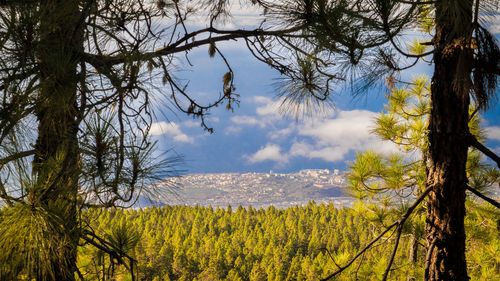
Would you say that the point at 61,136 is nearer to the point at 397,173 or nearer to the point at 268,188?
the point at 397,173

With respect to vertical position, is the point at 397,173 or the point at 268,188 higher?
the point at 268,188

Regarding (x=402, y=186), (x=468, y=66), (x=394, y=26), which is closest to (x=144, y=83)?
(x=394, y=26)

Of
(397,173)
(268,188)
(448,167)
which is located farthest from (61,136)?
(268,188)

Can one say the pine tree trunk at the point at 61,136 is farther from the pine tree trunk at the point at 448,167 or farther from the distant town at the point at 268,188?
the distant town at the point at 268,188

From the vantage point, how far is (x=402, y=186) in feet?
12.6

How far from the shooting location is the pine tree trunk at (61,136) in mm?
1295

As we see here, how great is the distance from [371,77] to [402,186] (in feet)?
7.13

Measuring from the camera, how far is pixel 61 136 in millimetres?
1457

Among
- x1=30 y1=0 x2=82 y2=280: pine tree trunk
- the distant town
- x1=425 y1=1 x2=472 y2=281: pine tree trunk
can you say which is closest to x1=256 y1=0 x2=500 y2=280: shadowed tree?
x1=425 y1=1 x2=472 y2=281: pine tree trunk

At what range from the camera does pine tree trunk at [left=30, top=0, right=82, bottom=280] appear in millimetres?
1295

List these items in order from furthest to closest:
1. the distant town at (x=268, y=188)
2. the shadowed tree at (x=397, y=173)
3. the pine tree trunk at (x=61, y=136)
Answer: the distant town at (x=268, y=188) < the shadowed tree at (x=397, y=173) < the pine tree trunk at (x=61, y=136)

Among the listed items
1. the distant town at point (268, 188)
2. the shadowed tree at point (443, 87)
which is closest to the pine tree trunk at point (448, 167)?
the shadowed tree at point (443, 87)

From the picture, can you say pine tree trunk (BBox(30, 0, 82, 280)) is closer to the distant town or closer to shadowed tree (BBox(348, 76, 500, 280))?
shadowed tree (BBox(348, 76, 500, 280))

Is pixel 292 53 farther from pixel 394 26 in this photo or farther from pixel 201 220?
pixel 201 220
